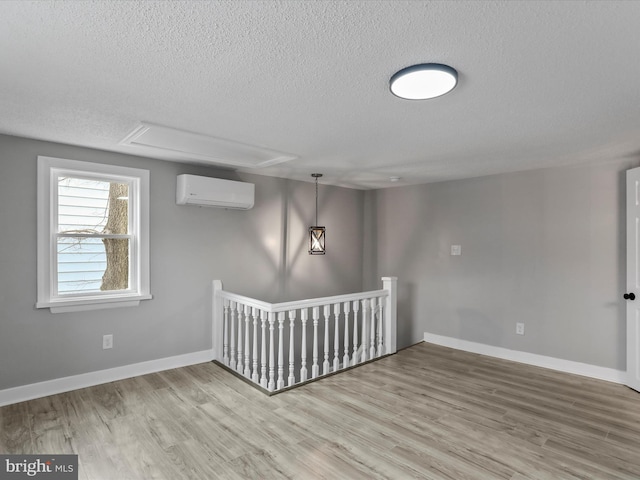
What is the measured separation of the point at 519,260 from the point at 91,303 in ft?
14.8

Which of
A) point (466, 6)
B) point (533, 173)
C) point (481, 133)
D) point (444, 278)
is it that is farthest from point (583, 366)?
point (466, 6)

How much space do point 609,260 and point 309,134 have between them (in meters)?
3.22

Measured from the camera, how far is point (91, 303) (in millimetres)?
3271

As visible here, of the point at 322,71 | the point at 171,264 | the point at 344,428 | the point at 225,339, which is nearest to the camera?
the point at 322,71

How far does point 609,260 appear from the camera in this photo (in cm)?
355

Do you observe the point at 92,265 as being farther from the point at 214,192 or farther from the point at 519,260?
the point at 519,260

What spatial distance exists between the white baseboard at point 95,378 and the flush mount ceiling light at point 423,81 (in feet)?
11.1

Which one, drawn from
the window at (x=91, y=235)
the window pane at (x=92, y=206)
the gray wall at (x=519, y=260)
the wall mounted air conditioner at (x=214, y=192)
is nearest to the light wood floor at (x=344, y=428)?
the gray wall at (x=519, y=260)

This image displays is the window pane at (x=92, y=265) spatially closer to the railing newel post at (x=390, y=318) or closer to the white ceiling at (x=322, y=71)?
the white ceiling at (x=322, y=71)

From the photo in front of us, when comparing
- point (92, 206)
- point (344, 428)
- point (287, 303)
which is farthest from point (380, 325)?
point (92, 206)

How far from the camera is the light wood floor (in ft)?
6.93

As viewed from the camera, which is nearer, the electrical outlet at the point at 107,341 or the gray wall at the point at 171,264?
the gray wall at the point at 171,264

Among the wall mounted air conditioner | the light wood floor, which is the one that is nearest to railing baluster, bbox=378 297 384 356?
the light wood floor

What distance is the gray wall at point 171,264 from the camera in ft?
9.65
